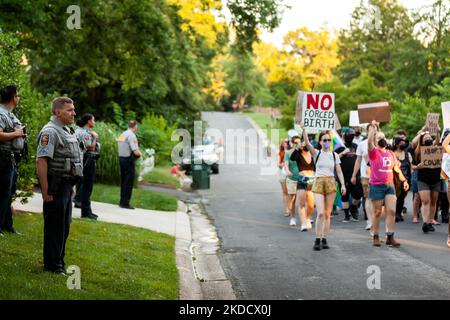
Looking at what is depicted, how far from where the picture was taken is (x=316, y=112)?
13.2m

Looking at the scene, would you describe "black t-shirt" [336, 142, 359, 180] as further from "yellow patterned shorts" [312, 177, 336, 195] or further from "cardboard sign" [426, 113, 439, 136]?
"yellow patterned shorts" [312, 177, 336, 195]

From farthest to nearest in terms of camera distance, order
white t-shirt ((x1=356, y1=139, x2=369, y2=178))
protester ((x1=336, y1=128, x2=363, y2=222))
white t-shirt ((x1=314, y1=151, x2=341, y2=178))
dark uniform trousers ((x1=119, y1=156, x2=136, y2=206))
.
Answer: dark uniform trousers ((x1=119, y1=156, x2=136, y2=206)), protester ((x1=336, y1=128, x2=363, y2=222)), white t-shirt ((x1=356, y1=139, x2=369, y2=178)), white t-shirt ((x1=314, y1=151, x2=341, y2=178))

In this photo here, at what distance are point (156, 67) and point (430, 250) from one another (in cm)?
1484

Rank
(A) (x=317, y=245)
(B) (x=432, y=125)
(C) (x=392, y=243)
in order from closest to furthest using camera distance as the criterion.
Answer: (A) (x=317, y=245) → (C) (x=392, y=243) → (B) (x=432, y=125)

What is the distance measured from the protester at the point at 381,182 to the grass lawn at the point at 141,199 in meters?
6.95

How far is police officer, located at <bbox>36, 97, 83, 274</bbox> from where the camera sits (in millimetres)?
7691

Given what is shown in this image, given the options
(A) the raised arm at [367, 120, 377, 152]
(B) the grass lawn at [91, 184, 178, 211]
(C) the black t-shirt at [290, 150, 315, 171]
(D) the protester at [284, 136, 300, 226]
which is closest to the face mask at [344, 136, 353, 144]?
(D) the protester at [284, 136, 300, 226]

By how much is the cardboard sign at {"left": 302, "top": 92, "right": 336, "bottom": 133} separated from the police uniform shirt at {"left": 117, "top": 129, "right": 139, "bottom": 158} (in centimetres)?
449

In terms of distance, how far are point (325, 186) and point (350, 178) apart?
401cm

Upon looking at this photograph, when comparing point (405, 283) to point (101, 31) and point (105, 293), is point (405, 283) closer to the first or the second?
point (105, 293)

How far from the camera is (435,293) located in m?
8.05

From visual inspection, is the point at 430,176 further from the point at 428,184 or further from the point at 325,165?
the point at 325,165

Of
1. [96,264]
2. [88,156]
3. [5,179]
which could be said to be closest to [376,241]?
[96,264]

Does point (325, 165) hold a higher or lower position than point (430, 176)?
higher
